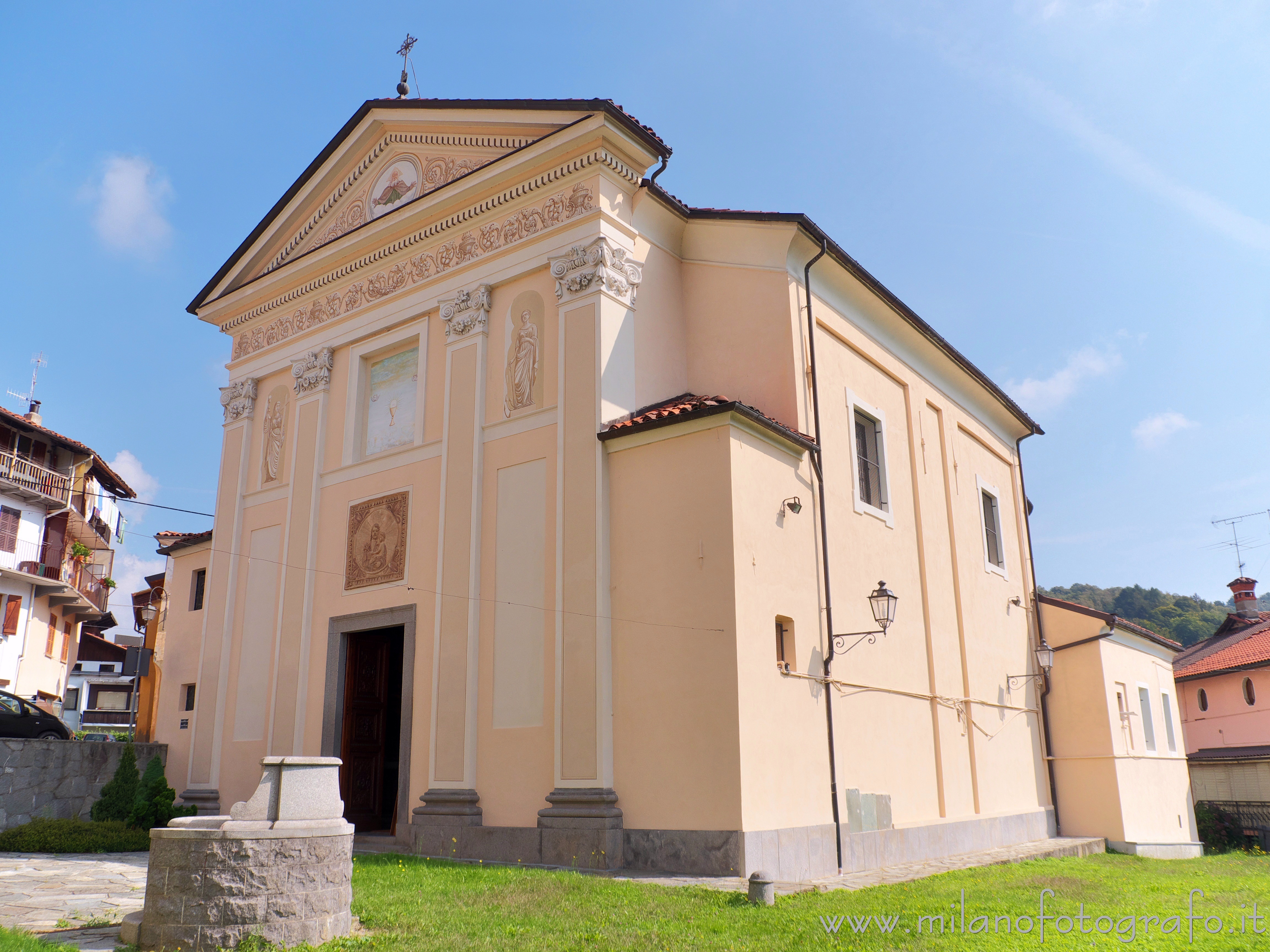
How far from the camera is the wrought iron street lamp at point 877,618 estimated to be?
39.4 feet

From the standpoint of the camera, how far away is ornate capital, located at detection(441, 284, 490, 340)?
524 inches

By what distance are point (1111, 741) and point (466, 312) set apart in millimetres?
14191

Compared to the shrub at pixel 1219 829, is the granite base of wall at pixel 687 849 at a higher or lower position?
higher

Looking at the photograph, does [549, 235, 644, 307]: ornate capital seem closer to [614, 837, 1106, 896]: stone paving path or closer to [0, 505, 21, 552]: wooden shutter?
[614, 837, 1106, 896]: stone paving path

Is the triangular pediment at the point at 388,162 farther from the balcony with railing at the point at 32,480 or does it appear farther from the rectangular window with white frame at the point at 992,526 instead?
the balcony with railing at the point at 32,480

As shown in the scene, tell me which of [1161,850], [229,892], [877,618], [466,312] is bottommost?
[1161,850]

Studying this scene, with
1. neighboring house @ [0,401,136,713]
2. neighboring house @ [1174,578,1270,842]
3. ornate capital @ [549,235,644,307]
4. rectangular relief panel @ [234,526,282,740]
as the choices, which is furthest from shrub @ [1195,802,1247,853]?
neighboring house @ [0,401,136,713]

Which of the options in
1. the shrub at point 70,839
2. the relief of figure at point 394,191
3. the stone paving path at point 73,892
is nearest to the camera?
the stone paving path at point 73,892

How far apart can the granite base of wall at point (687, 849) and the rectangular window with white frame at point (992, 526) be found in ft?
24.6

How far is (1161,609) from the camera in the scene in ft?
196

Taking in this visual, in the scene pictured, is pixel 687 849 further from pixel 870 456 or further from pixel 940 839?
pixel 870 456

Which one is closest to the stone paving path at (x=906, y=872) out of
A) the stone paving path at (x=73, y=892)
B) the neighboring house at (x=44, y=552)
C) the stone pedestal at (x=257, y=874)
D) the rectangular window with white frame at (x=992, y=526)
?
the stone pedestal at (x=257, y=874)

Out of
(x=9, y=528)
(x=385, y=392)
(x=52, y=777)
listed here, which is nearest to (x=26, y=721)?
(x=52, y=777)

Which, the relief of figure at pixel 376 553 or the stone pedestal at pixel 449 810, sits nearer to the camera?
the stone pedestal at pixel 449 810
